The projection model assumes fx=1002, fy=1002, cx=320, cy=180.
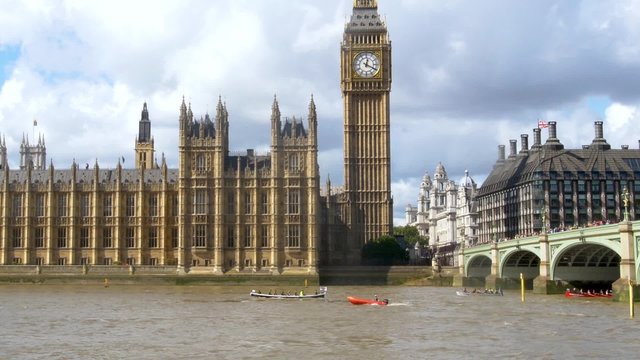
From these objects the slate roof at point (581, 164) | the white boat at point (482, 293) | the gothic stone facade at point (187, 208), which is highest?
the slate roof at point (581, 164)

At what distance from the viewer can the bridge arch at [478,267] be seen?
133 m

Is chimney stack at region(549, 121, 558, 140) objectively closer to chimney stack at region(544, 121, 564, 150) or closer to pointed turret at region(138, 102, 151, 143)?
chimney stack at region(544, 121, 564, 150)

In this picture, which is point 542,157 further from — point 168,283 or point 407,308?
point 407,308

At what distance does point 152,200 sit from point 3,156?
5719cm

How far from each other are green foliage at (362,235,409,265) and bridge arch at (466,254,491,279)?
1241 centimetres

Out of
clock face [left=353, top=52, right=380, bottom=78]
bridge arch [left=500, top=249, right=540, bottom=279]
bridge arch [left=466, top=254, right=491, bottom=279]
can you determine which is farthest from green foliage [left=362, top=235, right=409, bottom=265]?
bridge arch [left=500, top=249, right=540, bottom=279]

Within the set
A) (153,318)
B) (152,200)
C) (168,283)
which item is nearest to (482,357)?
(153,318)

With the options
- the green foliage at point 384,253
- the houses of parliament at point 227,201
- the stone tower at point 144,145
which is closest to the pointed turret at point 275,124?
the houses of parliament at point 227,201

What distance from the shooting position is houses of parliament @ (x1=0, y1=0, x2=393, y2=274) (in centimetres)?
13512

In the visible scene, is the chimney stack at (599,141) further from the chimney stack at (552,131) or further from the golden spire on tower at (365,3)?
the golden spire on tower at (365,3)

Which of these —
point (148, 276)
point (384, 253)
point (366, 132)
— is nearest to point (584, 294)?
point (384, 253)

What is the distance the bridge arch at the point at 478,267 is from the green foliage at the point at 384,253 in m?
12.4

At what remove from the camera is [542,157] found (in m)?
152

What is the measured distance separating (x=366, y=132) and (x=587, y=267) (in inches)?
2387
